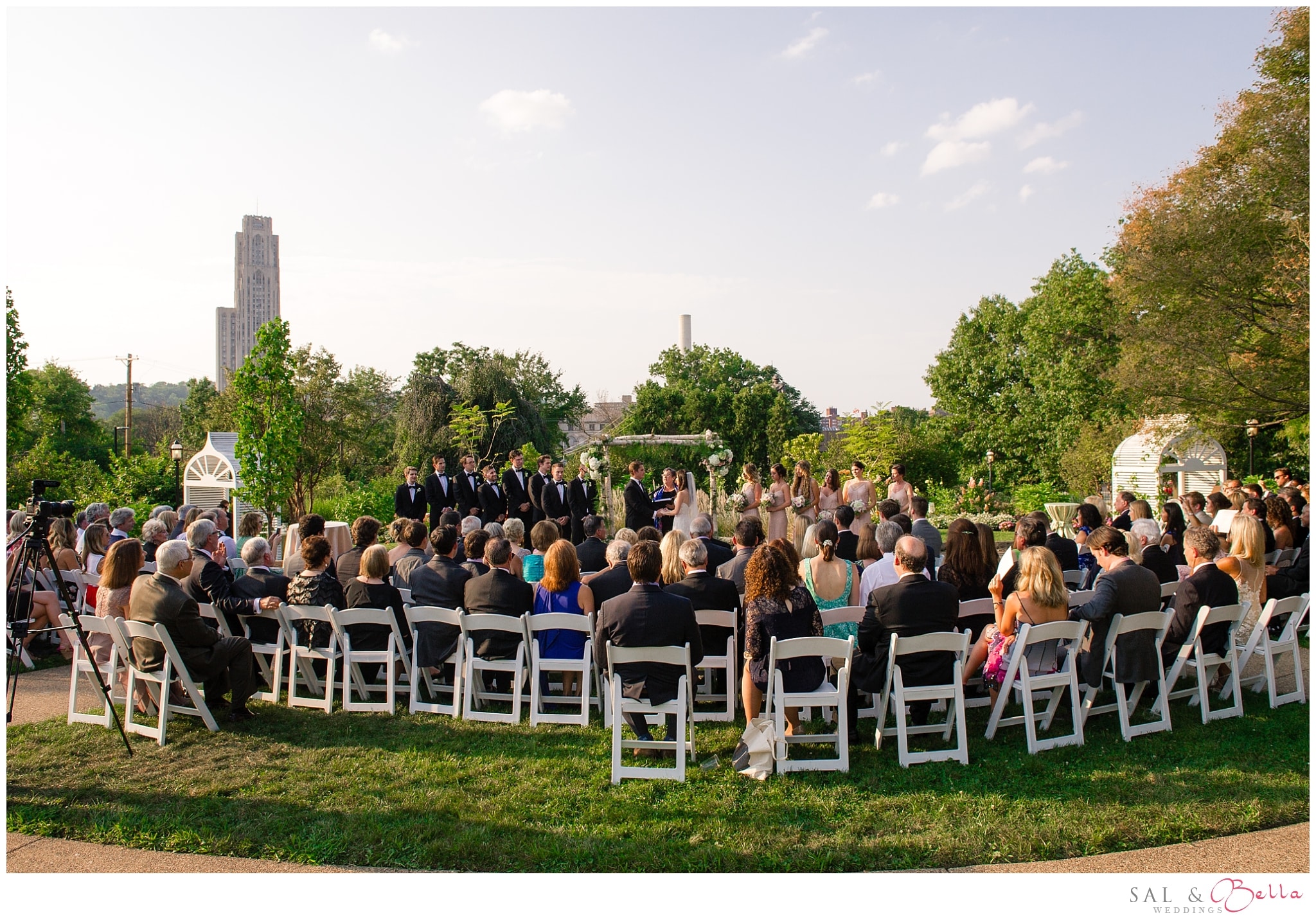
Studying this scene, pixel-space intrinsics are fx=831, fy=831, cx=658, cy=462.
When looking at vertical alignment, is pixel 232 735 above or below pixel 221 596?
below

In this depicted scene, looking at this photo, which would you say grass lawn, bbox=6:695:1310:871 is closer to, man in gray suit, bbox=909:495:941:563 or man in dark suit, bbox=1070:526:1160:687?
man in dark suit, bbox=1070:526:1160:687

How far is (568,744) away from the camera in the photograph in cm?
494

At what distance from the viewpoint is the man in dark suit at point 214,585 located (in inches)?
224

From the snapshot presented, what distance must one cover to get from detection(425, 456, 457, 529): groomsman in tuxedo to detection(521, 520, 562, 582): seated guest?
4.76m

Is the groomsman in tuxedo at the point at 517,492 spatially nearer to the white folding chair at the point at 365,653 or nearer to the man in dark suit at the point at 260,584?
the man in dark suit at the point at 260,584

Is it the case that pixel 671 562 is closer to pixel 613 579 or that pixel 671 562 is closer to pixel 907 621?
pixel 613 579

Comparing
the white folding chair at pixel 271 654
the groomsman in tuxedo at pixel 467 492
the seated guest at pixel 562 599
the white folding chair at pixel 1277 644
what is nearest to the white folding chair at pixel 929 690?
the seated guest at pixel 562 599

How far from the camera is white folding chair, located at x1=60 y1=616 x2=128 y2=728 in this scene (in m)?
5.13

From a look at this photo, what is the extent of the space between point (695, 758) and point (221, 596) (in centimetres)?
348

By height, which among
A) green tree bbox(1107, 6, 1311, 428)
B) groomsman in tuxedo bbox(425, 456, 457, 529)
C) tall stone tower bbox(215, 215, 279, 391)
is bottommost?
groomsman in tuxedo bbox(425, 456, 457, 529)

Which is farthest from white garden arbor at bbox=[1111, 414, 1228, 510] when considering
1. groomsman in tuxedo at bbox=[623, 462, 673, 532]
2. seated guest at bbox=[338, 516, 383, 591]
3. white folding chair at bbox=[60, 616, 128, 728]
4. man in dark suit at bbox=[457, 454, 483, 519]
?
white folding chair at bbox=[60, 616, 128, 728]
